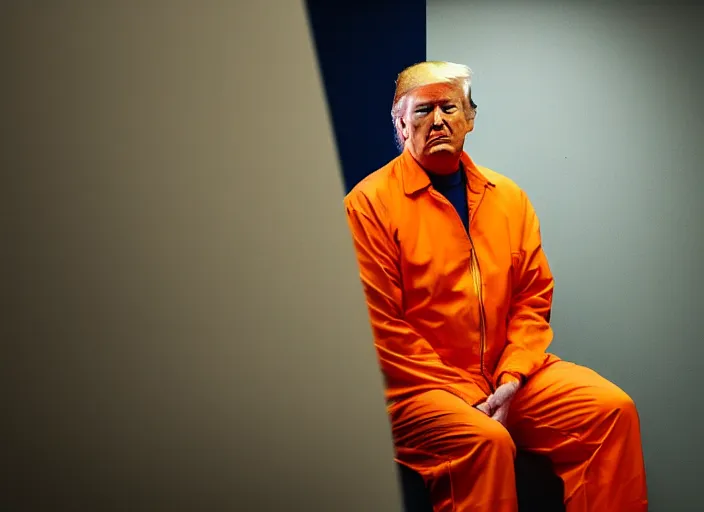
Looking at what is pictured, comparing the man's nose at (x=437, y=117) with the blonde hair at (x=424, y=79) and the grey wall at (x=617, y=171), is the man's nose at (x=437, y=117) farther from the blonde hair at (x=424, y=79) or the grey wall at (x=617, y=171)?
the grey wall at (x=617, y=171)

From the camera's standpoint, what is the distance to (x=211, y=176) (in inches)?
17.5

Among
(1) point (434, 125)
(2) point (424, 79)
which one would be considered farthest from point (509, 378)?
(2) point (424, 79)

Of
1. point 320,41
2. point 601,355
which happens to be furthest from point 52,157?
point 601,355

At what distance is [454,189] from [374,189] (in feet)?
0.69

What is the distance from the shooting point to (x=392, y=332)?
1.63 m

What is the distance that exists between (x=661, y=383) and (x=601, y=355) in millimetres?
201

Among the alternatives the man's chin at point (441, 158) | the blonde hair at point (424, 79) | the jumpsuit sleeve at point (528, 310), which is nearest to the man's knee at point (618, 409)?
the jumpsuit sleeve at point (528, 310)

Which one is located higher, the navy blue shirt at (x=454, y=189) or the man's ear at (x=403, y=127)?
the man's ear at (x=403, y=127)

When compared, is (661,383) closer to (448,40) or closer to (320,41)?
(448,40)

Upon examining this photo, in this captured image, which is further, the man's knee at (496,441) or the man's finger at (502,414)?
the man's finger at (502,414)

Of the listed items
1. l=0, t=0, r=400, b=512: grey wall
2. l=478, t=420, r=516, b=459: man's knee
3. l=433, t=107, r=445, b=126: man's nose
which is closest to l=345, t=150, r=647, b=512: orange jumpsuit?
l=478, t=420, r=516, b=459: man's knee

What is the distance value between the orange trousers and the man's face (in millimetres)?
583

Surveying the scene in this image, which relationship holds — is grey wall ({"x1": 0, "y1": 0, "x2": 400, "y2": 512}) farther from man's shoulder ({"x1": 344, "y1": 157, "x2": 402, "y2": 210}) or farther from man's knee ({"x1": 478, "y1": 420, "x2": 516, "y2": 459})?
man's shoulder ({"x1": 344, "y1": 157, "x2": 402, "y2": 210})

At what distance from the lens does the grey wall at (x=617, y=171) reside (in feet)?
6.41
